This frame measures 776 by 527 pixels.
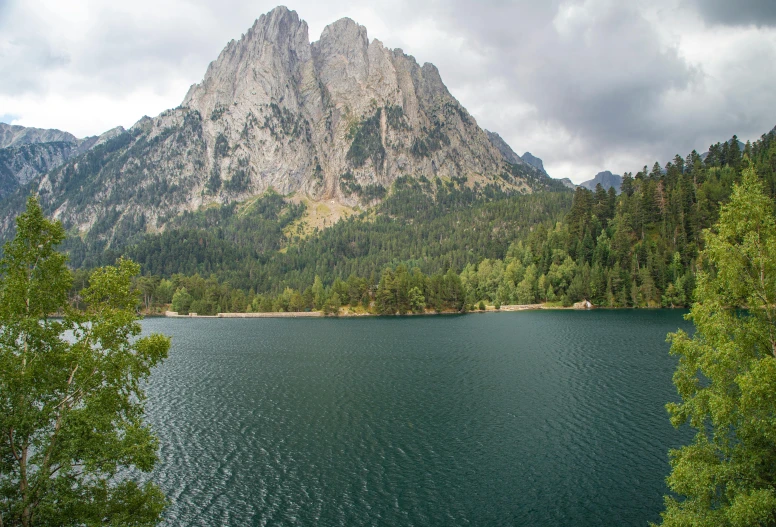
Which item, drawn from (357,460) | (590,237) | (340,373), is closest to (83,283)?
(340,373)

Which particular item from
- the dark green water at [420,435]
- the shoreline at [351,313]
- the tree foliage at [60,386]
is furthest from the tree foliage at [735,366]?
the shoreline at [351,313]

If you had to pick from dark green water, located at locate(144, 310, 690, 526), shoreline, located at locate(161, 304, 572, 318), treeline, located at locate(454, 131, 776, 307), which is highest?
treeline, located at locate(454, 131, 776, 307)

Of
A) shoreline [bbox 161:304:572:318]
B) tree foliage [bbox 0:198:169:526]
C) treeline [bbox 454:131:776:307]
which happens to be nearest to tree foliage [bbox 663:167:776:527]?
tree foliage [bbox 0:198:169:526]

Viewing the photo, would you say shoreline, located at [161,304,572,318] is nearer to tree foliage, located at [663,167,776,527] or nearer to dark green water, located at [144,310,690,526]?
dark green water, located at [144,310,690,526]

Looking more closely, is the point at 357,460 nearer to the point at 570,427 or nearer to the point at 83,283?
the point at 570,427

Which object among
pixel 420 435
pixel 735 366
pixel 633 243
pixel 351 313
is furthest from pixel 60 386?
pixel 633 243

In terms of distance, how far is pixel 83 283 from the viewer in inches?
7451

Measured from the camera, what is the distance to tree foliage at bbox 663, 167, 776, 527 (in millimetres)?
18625

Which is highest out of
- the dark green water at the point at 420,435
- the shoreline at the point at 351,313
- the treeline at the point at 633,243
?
the treeline at the point at 633,243

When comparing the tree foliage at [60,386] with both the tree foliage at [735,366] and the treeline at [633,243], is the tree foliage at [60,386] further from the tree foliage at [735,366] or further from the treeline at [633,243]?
the treeline at [633,243]

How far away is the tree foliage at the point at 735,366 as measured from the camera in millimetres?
18625

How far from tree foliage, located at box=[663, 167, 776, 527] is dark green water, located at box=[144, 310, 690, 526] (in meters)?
9.55

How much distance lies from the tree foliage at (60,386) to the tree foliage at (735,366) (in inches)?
1004

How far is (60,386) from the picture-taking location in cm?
1933
